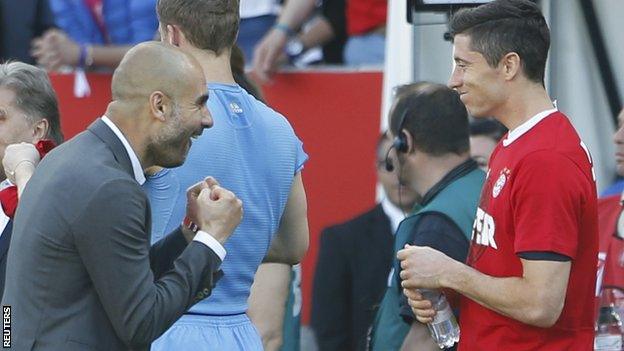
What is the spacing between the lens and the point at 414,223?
430cm

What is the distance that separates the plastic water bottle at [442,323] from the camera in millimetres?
3863

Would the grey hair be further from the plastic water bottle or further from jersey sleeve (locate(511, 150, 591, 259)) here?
jersey sleeve (locate(511, 150, 591, 259))

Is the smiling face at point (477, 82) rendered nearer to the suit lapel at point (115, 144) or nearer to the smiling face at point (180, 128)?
the smiling face at point (180, 128)

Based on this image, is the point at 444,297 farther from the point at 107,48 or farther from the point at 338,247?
the point at 107,48

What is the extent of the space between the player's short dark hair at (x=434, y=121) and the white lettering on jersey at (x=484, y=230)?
0.76m

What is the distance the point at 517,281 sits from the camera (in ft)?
11.9

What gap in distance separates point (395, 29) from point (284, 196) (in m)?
2.10

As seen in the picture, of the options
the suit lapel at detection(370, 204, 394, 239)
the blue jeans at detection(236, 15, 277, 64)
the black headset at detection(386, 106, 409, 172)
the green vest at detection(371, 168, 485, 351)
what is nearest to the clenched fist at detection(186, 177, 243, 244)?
the green vest at detection(371, 168, 485, 351)

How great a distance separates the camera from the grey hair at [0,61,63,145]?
416 centimetres

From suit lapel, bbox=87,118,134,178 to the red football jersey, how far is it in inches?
39.4

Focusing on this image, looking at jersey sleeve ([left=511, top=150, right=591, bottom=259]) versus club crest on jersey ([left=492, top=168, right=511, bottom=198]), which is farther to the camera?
club crest on jersey ([left=492, top=168, right=511, bottom=198])

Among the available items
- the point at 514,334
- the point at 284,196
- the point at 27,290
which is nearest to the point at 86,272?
the point at 27,290

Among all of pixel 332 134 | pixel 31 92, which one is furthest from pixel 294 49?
pixel 31 92

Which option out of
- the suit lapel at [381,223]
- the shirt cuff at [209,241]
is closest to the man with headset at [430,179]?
the shirt cuff at [209,241]
